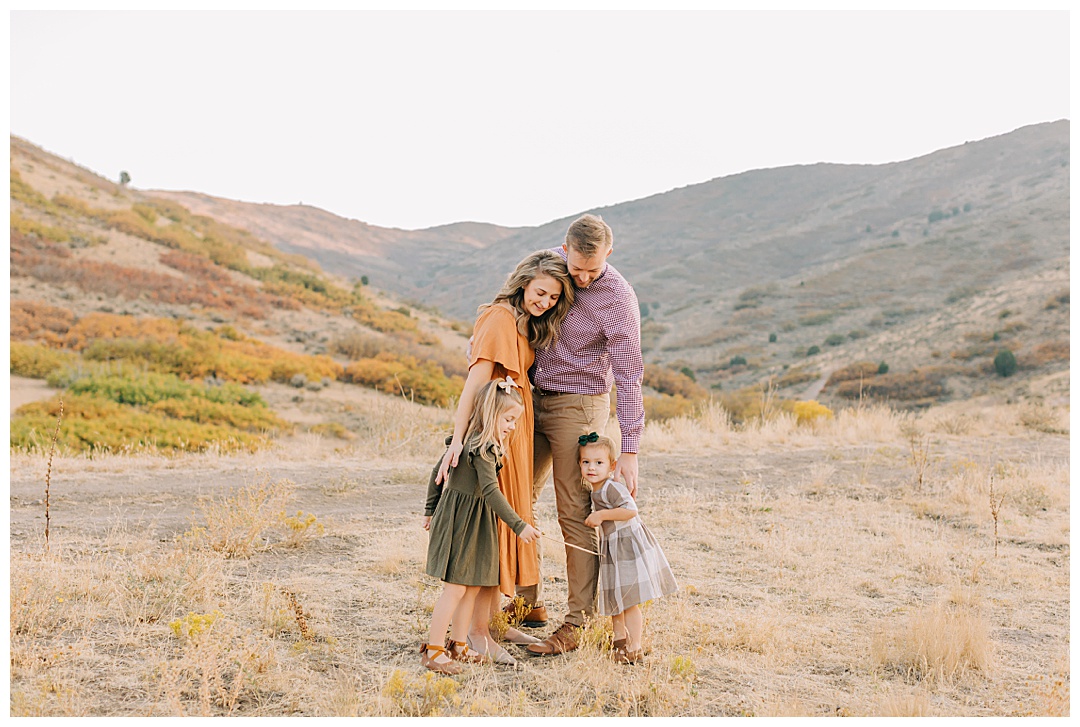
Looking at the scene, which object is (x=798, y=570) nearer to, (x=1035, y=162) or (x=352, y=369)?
(x=352, y=369)

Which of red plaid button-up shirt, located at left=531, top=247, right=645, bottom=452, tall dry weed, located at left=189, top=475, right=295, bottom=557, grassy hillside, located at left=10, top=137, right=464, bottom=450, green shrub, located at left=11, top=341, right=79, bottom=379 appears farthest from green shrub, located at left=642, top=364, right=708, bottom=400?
red plaid button-up shirt, located at left=531, top=247, right=645, bottom=452

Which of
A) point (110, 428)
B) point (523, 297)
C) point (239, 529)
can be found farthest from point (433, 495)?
point (110, 428)

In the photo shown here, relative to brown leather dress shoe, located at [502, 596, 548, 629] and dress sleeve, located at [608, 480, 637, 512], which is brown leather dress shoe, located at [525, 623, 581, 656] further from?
dress sleeve, located at [608, 480, 637, 512]

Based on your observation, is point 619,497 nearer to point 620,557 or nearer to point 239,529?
point 620,557

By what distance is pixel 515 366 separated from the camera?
3.87m

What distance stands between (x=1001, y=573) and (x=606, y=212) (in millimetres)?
108105

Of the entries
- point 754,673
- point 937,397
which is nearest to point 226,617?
point 754,673

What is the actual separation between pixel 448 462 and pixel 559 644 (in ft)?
3.48

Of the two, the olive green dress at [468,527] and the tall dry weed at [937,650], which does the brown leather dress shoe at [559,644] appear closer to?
the olive green dress at [468,527]

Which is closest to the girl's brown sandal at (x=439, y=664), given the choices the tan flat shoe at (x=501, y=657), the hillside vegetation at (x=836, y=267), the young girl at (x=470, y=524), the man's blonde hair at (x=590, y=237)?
the young girl at (x=470, y=524)

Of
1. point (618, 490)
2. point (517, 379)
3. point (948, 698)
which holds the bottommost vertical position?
point (948, 698)

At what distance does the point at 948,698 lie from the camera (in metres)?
3.57

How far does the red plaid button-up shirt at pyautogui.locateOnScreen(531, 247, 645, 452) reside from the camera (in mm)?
3975

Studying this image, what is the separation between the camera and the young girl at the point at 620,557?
3857 millimetres
